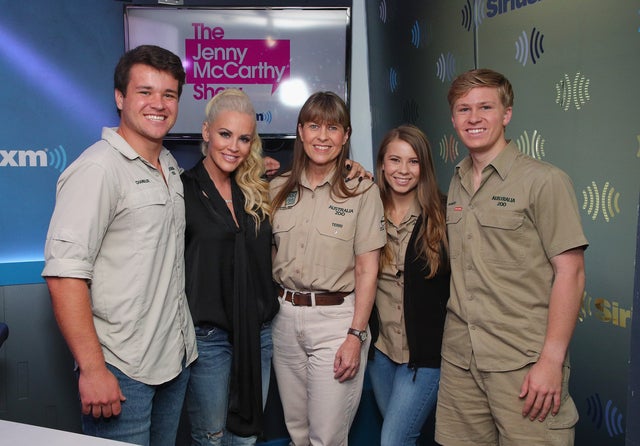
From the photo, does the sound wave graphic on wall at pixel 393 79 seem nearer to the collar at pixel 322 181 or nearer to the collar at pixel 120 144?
the collar at pixel 322 181

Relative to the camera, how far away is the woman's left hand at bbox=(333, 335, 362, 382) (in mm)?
2158

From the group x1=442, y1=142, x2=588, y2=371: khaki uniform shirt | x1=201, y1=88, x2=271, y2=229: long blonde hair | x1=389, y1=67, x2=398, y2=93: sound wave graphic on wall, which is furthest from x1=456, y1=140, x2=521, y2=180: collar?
x1=389, y1=67, x2=398, y2=93: sound wave graphic on wall

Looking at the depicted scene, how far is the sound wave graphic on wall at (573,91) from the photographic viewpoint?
6.96ft

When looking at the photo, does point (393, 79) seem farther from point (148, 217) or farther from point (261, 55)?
point (148, 217)

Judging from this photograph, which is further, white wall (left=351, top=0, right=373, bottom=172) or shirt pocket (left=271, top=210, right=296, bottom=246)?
white wall (left=351, top=0, right=373, bottom=172)

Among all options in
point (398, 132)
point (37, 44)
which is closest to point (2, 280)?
point (37, 44)

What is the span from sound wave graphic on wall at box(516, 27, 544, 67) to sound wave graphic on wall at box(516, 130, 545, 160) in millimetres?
298

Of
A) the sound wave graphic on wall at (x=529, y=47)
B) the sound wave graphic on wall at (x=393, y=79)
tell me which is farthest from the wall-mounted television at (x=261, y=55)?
the sound wave graphic on wall at (x=529, y=47)

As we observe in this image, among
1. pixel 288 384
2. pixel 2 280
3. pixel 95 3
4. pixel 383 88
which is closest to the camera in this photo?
pixel 288 384

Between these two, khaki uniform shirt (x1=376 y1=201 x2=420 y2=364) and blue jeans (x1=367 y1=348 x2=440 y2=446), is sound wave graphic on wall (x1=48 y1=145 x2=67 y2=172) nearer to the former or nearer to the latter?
khaki uniform shirt (x1=376 y1=201 x2=420 y2=364)

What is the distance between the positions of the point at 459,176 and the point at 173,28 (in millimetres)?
2470

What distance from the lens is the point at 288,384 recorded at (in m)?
2.29

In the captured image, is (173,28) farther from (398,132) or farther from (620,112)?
(620,112)

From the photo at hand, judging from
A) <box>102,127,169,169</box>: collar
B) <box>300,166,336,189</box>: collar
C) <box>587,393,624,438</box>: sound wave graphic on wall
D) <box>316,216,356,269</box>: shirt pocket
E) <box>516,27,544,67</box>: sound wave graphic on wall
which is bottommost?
<box>587,393,624,438</box>: sound wave graphic on wall
